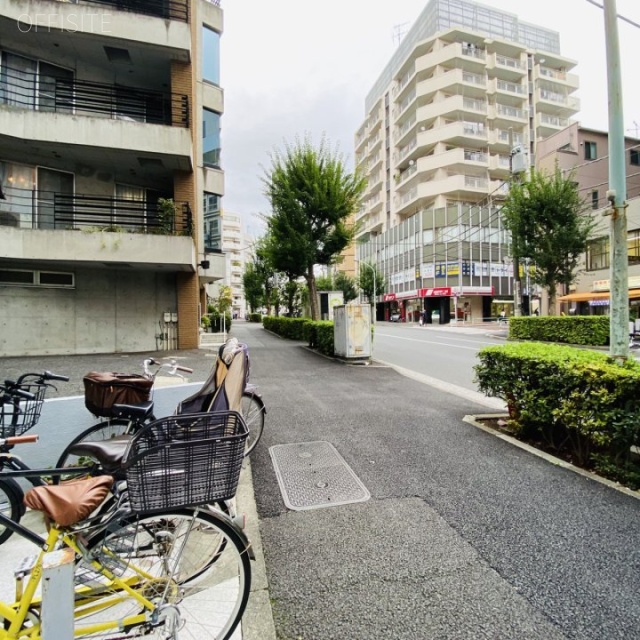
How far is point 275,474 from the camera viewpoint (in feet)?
12.4

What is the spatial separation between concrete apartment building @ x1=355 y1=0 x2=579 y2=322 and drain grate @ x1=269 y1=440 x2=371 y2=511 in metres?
39.3

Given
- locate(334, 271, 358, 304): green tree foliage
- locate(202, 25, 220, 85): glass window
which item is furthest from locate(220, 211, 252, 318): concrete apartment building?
locate(202, 25, 220, 85): glass window

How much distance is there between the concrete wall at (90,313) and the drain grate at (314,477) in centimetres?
965

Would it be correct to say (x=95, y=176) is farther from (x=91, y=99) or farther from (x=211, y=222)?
(x=211, y=222)

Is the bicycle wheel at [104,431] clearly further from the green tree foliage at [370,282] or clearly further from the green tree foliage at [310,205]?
the green tree foliage at [370,282]

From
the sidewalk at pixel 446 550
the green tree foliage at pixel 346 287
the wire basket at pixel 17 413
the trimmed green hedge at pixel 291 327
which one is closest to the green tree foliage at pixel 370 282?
the green tree foliage at pixel 346 287

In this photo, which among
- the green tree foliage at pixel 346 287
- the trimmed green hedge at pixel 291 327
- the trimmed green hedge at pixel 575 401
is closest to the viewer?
the trimmed green hedge at pixel 575 401

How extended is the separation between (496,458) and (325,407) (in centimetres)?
290

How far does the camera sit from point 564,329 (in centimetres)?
1761

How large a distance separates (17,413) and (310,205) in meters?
13.7

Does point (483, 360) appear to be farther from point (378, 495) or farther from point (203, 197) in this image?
point (203, 197)

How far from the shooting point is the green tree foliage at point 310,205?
15289mm

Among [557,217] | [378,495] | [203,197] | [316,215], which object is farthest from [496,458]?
[557,217]

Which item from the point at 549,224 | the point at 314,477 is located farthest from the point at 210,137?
the point at 549,224
